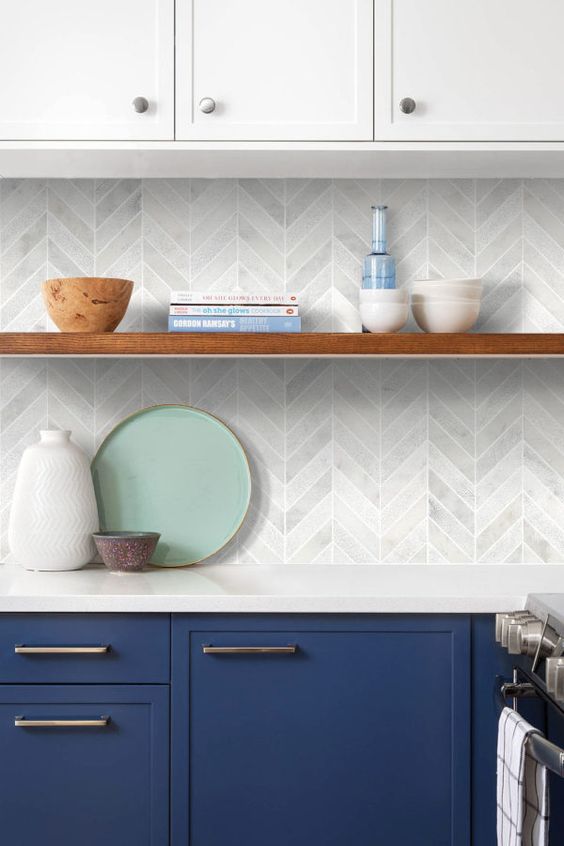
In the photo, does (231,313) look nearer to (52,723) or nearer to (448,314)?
(448,314)

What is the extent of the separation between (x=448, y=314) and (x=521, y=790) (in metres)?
1.13

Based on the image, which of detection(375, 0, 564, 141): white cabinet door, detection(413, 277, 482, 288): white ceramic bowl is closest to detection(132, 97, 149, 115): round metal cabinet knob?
detection(375, 0, 564, 141): white cabinet door

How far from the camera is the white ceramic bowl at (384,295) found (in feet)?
7.77

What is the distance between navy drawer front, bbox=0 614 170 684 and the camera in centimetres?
205

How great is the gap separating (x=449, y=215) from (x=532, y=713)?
1.29 meters

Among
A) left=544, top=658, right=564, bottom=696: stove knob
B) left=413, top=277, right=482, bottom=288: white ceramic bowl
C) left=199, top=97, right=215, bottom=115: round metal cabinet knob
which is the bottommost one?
left=544, top=658, right=564, bottom=696: stove knob

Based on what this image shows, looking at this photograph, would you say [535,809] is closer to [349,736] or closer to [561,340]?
[349,736]

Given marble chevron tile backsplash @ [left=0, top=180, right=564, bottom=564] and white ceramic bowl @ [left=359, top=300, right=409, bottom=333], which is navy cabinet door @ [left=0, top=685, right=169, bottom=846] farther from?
white ceramic bowl @ [left=359, top=300, right=409, bottom=333]

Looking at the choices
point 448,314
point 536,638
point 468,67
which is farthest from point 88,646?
point 468,67

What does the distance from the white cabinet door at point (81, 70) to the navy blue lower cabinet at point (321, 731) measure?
3.72 ft

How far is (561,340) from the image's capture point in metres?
2.29

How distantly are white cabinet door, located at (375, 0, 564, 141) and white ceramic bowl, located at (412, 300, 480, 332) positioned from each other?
0.39 metres

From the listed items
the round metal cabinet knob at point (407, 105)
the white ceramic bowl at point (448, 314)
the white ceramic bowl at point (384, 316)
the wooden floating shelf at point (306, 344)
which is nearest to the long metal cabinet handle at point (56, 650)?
the wooden floating shelf at point (306, 344)

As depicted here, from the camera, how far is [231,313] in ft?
7.66
